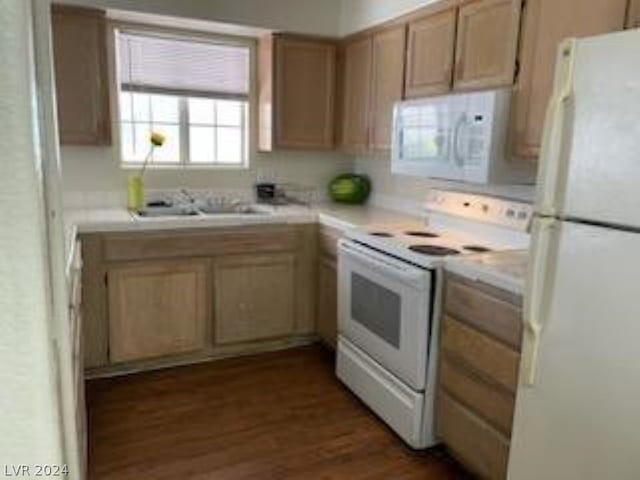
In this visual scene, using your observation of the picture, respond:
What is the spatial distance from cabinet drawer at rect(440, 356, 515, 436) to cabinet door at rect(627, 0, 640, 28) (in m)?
1.32

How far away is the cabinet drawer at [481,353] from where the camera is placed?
5.96 feet

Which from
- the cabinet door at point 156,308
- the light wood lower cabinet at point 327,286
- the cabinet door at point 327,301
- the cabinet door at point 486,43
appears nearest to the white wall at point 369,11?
the cabinet door at point 486,43

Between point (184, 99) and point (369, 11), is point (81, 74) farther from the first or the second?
point (369, 11)

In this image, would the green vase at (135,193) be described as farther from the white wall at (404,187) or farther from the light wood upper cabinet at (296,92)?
the white wall at (404,187)

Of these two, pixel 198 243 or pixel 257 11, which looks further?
pixel 257 11

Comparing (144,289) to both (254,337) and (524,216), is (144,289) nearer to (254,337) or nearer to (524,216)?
(254,337)

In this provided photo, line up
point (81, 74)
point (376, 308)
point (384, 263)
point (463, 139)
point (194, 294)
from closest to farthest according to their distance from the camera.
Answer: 1. point (463, 139)
2. point (384, 263)
3. point (376, 308)
4. point (81, 74)
5. point (194, 294)

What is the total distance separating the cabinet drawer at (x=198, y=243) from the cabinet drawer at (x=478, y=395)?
4.56ft

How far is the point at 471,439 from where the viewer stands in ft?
6.66

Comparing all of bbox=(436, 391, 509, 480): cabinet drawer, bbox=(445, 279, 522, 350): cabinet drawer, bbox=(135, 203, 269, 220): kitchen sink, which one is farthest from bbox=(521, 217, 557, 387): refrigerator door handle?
bbox=(135, 203, 269, 220): kitchen sink

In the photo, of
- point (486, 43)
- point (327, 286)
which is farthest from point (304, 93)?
point (486, 43)

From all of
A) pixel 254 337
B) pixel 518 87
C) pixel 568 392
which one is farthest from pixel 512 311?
pixel 254 337

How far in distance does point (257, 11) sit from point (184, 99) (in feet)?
2.49

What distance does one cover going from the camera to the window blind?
325cm
